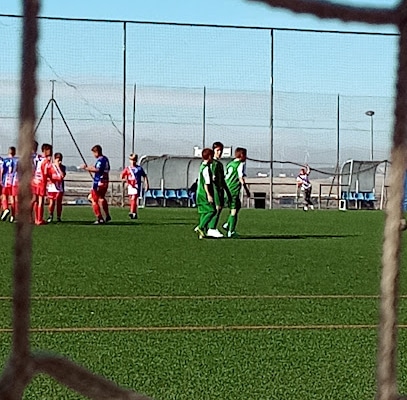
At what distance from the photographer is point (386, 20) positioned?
1.20 metres

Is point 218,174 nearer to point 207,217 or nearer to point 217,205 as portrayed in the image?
point 217,205

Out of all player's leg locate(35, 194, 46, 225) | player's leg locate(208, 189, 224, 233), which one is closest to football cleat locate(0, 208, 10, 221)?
player's leg locate(35, 194, 46, 225)

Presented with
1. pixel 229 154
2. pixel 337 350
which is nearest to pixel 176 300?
pixel 337 350

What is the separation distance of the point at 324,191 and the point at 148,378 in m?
21.3

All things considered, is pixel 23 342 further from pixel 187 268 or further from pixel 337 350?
pixel 187 268

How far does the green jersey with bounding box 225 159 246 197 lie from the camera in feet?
28.3

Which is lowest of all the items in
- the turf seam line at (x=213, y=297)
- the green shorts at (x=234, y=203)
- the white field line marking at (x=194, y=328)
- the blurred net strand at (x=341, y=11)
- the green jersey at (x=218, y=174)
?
the white field line marking at (x=194, y=328)

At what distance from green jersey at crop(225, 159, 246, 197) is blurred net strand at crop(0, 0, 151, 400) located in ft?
24.9

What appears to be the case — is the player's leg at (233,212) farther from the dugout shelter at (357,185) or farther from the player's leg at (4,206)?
the dugout shelter at (357,185)

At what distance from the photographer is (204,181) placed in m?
8.30

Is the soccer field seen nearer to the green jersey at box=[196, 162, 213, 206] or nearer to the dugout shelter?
the green jersey at box=[196, 162, 213, 206]

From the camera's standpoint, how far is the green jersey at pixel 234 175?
862 centimetres

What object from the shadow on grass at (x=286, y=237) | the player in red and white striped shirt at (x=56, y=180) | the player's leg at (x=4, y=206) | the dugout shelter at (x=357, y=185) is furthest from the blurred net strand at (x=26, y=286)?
the dugout shelter at (x=357, y=185)

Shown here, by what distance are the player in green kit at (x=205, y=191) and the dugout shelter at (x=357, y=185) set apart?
12.6m
